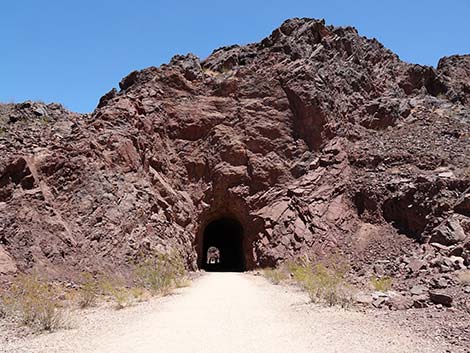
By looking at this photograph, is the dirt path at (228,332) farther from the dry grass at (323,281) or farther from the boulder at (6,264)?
the boulder at (6,264)

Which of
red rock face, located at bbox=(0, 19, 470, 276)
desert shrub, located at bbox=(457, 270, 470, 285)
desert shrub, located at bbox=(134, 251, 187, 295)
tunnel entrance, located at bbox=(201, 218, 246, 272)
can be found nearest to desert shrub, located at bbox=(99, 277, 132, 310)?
desert shrub, located at bbox=(134, 251, 187, 295)

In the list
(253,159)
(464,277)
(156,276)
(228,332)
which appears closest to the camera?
(228,332)

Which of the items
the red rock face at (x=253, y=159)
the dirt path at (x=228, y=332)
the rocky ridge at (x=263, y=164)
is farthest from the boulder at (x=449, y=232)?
the dirt path at (x=228, y=332)

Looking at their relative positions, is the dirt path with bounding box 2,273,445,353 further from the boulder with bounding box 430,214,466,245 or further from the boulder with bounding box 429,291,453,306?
the boulder with bounding box 430,214,466,245

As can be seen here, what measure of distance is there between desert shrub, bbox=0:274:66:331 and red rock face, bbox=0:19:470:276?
2.41 meters

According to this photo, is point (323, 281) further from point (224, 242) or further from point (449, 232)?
point (224, 242)

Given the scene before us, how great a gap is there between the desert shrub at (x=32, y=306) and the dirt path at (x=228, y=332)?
59cm

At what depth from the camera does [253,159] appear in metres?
28.3

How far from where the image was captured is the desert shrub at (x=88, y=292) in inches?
505

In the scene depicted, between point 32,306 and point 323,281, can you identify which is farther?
point 323,281

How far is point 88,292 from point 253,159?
17.0m

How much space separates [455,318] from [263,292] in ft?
25.3

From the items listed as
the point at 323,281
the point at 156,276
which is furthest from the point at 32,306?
the point at 323,281

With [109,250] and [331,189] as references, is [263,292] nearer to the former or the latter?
[109,250]
